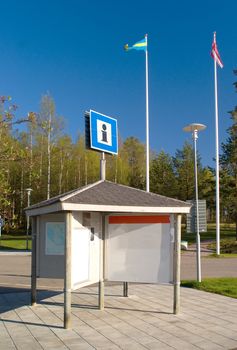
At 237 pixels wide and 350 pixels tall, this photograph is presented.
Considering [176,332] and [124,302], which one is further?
[124,302]

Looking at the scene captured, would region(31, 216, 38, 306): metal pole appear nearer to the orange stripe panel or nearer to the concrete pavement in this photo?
the concrete pavement

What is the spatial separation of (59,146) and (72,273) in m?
43.1

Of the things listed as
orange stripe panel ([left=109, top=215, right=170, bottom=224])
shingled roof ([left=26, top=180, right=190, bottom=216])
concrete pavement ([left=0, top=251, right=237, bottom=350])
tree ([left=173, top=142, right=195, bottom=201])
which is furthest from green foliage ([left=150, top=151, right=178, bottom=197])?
shingled roof ([left=26, top=180, right=190, bottom=216])

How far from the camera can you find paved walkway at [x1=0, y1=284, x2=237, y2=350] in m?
7.13

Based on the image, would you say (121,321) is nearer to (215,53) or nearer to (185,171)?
(215,53)

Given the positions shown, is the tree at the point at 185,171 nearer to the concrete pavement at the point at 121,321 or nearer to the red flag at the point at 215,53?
the red flag at the point at 215,53

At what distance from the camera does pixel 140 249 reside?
9977 mm

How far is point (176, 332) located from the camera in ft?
25.8

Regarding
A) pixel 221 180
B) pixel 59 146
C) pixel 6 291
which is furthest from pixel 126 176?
pixel 6 291

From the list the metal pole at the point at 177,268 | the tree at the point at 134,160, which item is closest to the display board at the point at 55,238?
the metal pole at the point at 177,268

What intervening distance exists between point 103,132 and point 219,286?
574 cm

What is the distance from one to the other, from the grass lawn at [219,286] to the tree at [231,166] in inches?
974

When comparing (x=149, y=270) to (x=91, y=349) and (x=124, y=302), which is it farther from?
(x=91, y=349)

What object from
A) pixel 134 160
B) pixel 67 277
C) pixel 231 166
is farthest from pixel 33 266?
pixel 134 160
